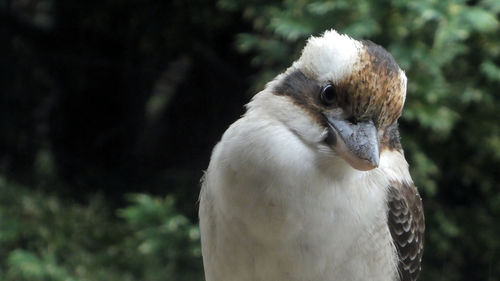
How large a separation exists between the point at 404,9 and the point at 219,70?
164cm

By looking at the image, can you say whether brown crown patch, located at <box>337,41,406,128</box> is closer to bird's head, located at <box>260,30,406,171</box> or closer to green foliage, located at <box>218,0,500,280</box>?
bird's head, located at <box>260,30,406,171</box>

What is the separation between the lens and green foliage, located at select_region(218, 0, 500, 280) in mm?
3574

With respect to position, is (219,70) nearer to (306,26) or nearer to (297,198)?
(306,26)

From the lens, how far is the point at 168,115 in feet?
17.5

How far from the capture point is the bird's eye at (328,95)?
6.38 feet

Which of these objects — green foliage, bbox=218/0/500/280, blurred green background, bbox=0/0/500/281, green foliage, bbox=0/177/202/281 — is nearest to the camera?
green foliage, bbox=218/0/500/280

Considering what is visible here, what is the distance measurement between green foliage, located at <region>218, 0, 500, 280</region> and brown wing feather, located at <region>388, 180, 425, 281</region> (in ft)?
3.86

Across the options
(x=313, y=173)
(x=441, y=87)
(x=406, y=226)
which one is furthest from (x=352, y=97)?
(x=441, y=87)

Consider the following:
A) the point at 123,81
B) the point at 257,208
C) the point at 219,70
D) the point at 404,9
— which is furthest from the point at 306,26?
the point at 123,81

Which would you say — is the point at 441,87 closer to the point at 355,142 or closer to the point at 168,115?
the point at 355,142

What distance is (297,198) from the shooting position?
2.02 m

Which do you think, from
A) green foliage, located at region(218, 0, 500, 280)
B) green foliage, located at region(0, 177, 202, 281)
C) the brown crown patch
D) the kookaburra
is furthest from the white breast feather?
green foliage, located at region(0, 177, 202, 281)

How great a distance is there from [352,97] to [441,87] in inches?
77.8

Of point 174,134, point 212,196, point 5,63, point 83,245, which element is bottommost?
point 212,196
